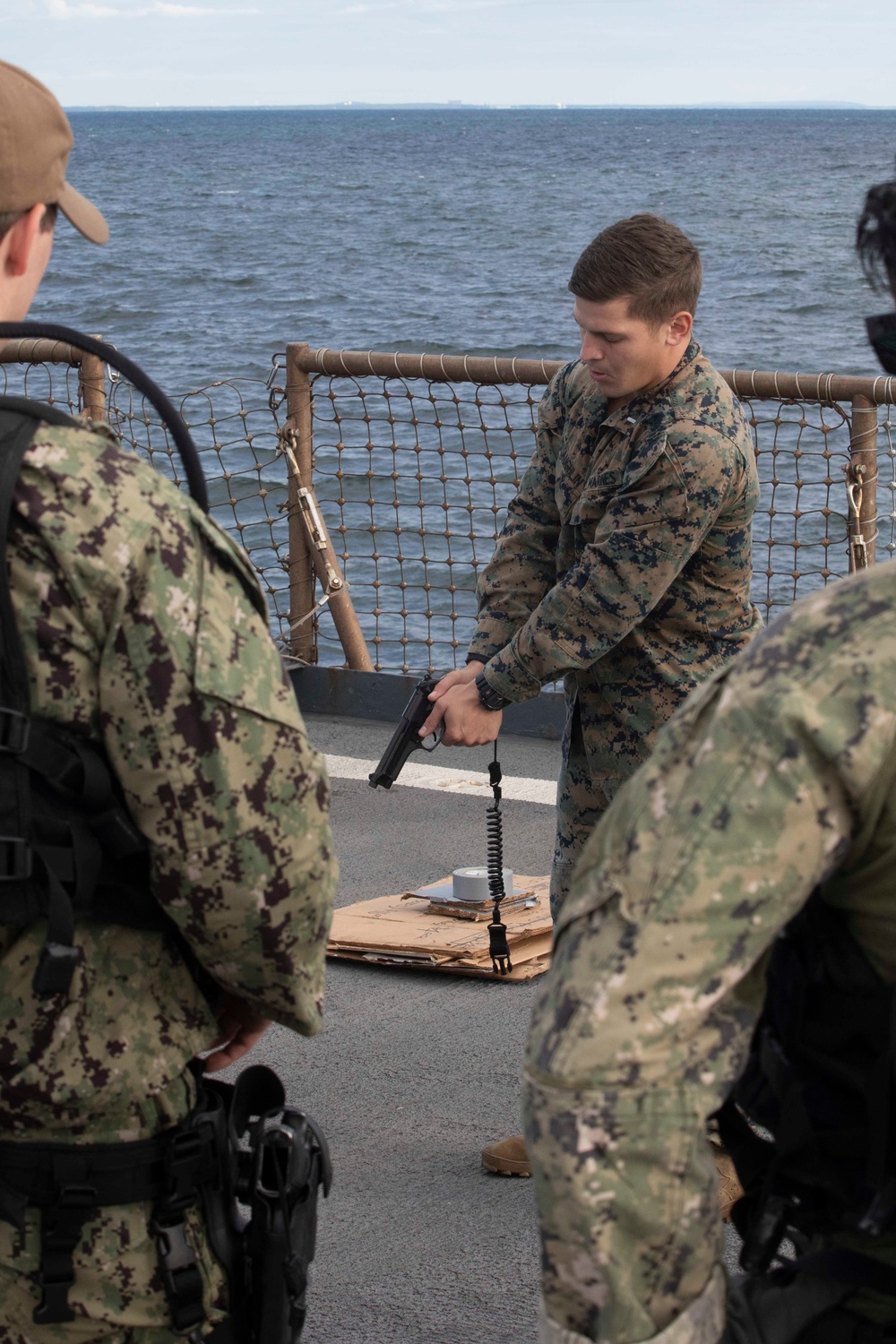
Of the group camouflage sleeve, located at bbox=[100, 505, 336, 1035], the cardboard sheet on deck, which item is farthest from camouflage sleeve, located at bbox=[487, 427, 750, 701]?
camouflage sleeve, located at bbox=[100, 505, 336, 1035]

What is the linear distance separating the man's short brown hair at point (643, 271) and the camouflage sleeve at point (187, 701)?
150cm

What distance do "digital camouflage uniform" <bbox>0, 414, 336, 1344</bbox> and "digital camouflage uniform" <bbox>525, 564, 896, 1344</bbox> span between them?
1.72 ft

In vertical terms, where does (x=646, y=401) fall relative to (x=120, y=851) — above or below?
above

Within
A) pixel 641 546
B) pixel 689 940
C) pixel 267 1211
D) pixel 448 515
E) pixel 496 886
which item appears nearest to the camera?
pixel 689 940

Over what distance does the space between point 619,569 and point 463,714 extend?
19.2 inches

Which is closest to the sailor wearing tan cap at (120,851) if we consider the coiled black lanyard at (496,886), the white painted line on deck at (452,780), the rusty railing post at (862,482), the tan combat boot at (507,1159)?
the tan combat boot at (507,1159)

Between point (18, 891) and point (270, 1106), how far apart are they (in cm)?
49

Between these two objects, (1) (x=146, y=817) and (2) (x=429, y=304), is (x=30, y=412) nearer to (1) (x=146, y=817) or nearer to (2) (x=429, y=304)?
(1) (x=146, y=817)

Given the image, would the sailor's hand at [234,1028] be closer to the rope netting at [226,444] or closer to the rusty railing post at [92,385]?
the rope netting at [226,444]

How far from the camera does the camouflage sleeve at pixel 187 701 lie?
1578 millimetres

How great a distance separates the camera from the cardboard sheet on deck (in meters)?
4.20

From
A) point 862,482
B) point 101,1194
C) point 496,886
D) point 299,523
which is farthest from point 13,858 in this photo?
point 299,523

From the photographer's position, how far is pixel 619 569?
3021mm

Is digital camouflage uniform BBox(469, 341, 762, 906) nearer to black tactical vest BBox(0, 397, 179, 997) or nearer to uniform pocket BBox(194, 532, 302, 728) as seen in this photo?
uniform pocket BBox(194, 532, 302, 728)
